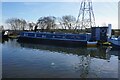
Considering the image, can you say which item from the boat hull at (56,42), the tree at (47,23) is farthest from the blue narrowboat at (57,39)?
the tree at (47,23)

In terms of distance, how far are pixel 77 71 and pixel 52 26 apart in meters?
58.8

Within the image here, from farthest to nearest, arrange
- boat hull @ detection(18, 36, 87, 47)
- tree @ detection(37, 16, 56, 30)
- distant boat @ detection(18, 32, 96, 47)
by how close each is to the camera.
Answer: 1. tree @ detection(37, 16, 56, 30)
2. distant boat @ detection(18, 32, 96, 47)
3. boat hull @ detection(18, 36, 87, 47)

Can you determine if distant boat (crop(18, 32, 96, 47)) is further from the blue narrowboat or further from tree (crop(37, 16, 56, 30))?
tree (crop(37, 16, 56, 30))

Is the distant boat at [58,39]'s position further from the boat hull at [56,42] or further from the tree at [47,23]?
the tree at [47,23]

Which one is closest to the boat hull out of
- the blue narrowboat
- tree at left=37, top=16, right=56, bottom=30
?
the blue narrowboat

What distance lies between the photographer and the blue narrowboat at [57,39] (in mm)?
39662

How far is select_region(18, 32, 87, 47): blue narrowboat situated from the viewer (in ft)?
130

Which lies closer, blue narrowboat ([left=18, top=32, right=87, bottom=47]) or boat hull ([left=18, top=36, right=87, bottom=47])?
boat hull ([left=18, top=36, right=87, bottom=47])

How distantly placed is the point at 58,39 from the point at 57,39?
271 mm

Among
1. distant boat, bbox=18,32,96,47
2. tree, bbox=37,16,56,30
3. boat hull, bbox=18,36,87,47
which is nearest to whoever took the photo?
boat hull, bbox=18,36,87,47

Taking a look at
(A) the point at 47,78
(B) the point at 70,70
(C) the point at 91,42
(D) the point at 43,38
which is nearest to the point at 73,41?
(C) the point at 91,42

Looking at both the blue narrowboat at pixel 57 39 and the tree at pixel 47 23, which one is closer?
the blue narrowboat at pixel 57 39

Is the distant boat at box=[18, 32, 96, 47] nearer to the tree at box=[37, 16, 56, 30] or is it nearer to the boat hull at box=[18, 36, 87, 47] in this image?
the boat hull at box=[18, 36, 87, 47]

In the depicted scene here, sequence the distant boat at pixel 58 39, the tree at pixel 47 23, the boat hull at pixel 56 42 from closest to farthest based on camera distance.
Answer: the boat hull at pixel 56 42
the distant boat at pixel 58 39
the tree at pixel 47 23
